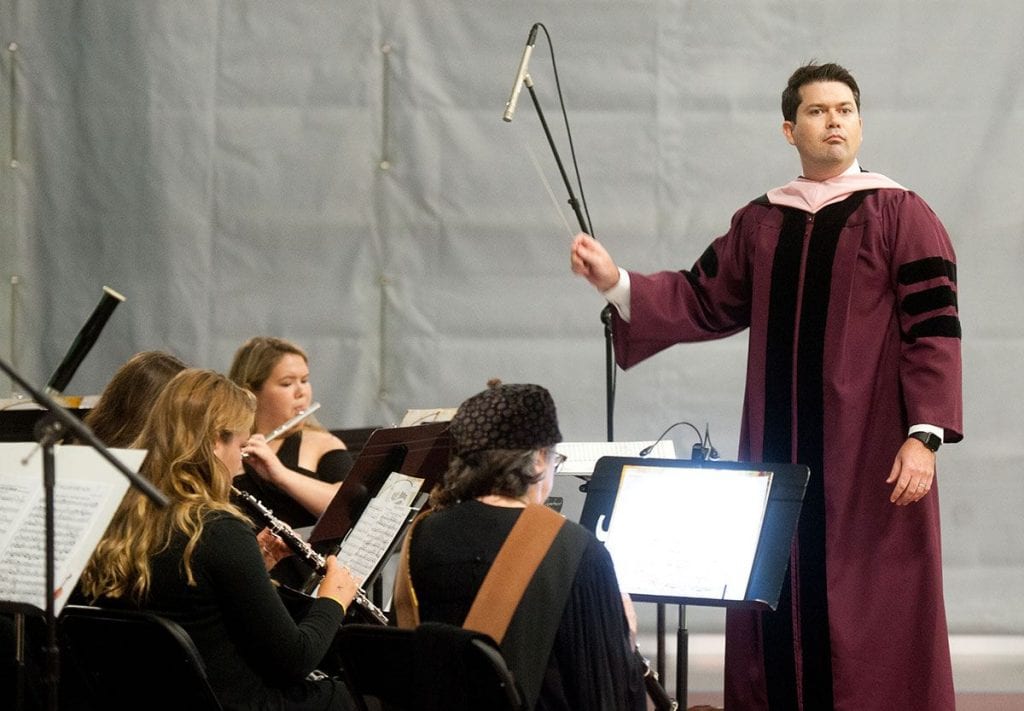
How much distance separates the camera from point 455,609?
8.78 ft

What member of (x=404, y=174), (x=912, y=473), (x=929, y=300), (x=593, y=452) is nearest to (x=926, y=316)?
(x=929, y=300)

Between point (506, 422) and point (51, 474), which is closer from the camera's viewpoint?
point (51, 474)

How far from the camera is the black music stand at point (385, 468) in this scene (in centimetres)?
378

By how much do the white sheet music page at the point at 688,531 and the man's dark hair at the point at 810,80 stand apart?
1163mm

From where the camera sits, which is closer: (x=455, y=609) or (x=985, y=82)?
(x=455, y=609)

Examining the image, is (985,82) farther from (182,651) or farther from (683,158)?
(182,651)

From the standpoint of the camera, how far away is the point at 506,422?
9.06ft

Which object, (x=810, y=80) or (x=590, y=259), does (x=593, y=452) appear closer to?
(x=590, y=259)

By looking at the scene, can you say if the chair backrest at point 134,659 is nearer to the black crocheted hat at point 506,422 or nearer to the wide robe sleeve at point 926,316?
the black crocheted hat at point 506,422

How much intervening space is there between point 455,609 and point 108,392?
1.47m

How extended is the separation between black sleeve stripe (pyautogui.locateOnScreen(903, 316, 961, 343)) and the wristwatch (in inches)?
10.6

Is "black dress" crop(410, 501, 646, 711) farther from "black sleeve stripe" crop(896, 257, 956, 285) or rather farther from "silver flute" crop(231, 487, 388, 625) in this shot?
"black sleeve stripe" crop(896, 257, 956, 285)

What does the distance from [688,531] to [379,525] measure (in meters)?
0.90

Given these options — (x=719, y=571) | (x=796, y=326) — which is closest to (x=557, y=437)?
(x=719, y=571)
